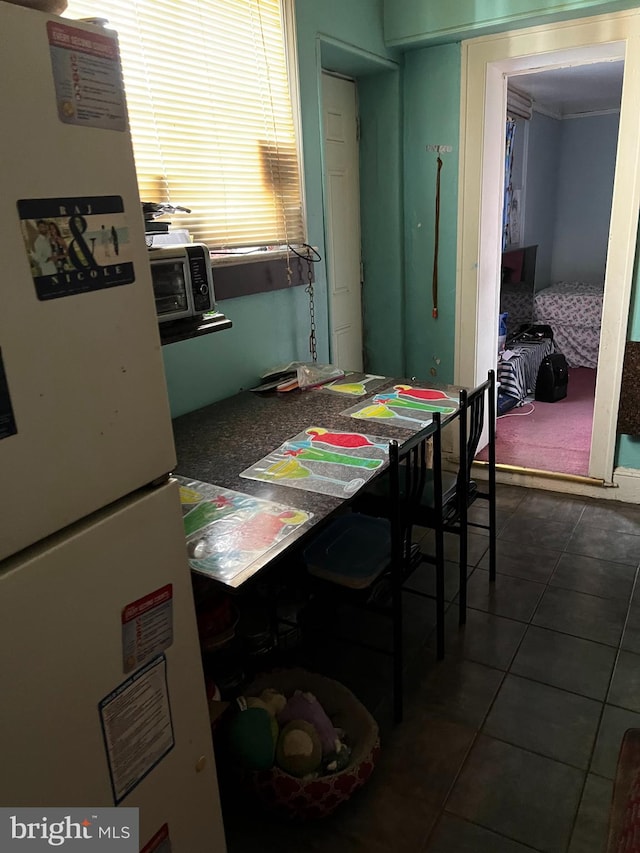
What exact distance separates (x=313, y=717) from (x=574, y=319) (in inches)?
197

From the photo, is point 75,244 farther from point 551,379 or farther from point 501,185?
point 551,379

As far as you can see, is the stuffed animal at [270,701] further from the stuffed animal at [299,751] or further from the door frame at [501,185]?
the door frame at [501,185]

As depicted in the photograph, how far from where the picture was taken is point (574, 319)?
5.73 metres

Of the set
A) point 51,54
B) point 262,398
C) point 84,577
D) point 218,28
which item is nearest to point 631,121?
point 218,28

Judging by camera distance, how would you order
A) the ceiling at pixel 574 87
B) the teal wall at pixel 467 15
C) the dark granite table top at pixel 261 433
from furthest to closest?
the ceiling at pixel 574 87 < the teal wall at pixel 467 15 < the dark granite table top at pixel 261 433

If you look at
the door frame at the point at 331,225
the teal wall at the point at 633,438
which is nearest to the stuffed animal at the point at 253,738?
the door frame at the point at 331,225

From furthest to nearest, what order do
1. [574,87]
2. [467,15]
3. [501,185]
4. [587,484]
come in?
[574,87]
[501,185]
[587,484]
[467,15]

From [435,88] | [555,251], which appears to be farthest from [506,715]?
[555,251]

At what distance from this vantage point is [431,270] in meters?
3.47

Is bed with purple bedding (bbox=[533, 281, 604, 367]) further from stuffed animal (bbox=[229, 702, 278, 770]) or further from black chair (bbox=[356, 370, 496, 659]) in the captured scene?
stuffed animal (bbox=[229, 702, 278, 770])

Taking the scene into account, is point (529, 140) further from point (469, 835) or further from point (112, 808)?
point (112, 808)

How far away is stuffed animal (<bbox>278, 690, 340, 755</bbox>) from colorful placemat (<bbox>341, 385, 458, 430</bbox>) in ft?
2.89

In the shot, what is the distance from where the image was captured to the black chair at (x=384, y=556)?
186cm

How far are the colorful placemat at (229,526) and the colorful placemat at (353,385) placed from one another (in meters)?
0.94
